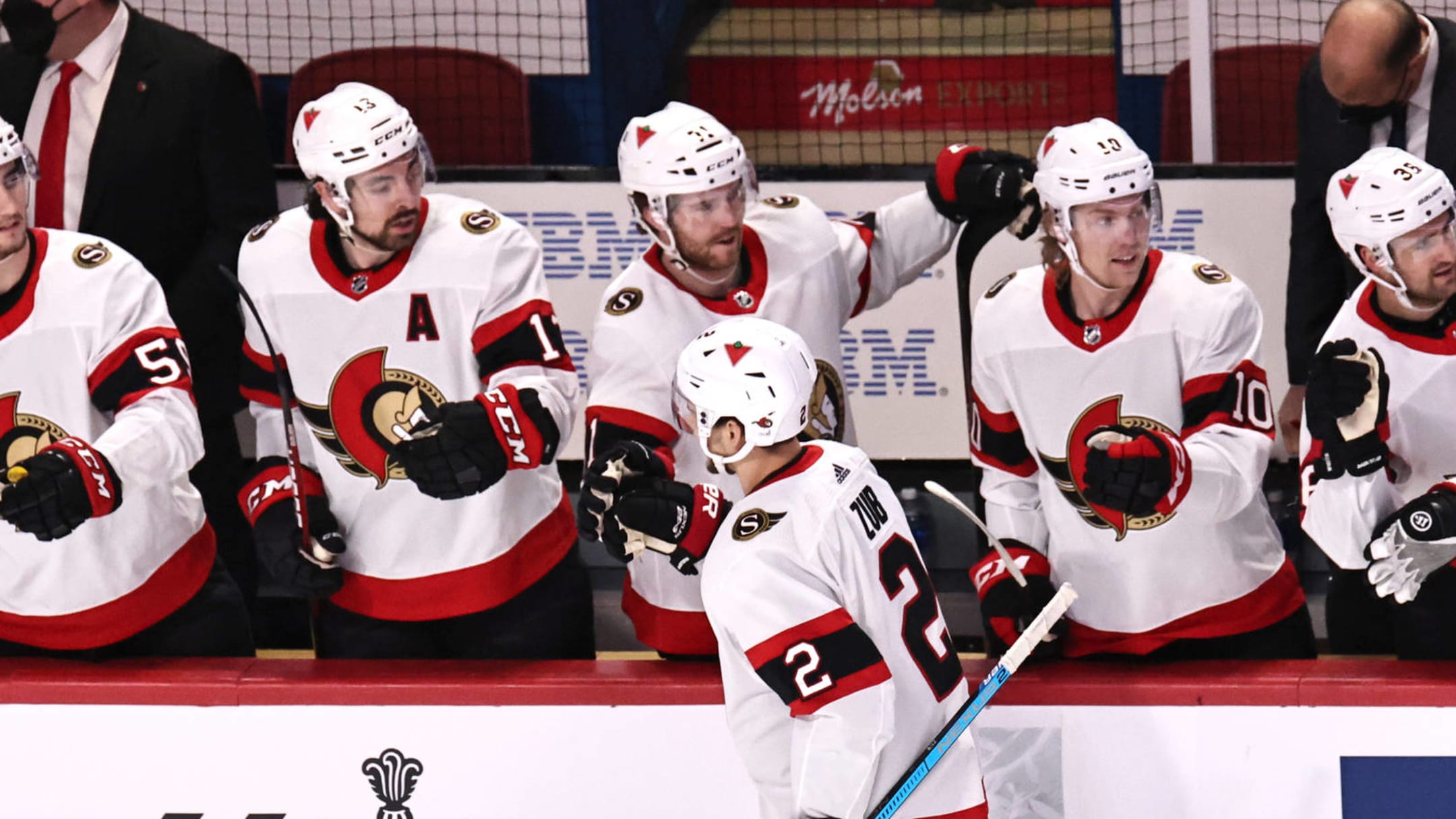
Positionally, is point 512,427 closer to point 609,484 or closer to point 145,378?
point 609,484

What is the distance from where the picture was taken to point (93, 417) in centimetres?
352

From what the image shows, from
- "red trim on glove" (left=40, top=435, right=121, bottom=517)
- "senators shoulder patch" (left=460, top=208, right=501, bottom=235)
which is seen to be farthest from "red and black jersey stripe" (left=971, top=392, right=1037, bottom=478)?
"red trim on glove" (left=40, top=435, right=121, bottom=517)

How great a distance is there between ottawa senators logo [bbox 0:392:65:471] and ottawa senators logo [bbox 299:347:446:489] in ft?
1.54

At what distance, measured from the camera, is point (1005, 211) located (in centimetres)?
367

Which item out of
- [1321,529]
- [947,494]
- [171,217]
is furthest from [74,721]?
[1321,529]

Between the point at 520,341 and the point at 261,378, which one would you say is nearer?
the point at 520,341

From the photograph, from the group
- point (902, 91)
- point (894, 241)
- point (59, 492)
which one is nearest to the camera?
point (59, 492)

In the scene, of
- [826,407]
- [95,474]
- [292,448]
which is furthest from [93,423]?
[826,407]

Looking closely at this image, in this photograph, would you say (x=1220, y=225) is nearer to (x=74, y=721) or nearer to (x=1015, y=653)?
(x=1015, y=653)

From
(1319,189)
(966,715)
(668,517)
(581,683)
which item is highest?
(1319,189)

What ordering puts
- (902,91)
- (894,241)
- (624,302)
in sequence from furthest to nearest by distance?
(902,91) → (894,241) → (624,302)

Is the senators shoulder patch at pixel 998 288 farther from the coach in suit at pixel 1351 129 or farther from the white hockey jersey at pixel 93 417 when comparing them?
the white hockey jersey at pixel 93 417

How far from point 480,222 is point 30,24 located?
4.59 feet

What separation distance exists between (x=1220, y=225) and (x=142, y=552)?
9.08 ft
